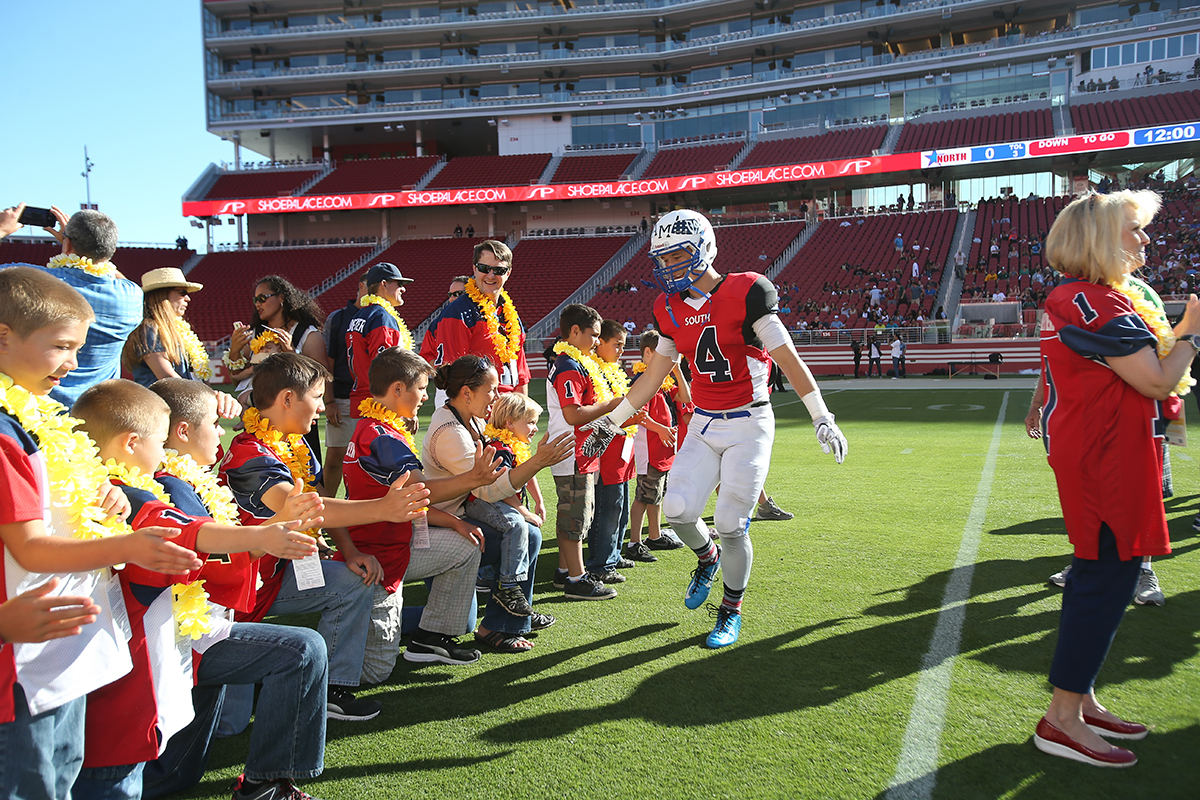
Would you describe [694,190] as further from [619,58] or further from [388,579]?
[388,579]

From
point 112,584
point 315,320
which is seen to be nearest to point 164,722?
point 112,584

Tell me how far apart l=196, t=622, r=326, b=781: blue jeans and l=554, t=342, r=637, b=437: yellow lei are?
111 inches

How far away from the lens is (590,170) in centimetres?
4519

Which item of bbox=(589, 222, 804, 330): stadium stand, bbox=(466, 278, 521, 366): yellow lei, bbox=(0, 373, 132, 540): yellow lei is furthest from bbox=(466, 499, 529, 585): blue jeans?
bbox=(589, 222, 804, 330): stadium stand

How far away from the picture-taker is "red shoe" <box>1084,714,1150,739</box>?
3086 mm

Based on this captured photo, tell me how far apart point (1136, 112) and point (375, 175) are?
130ft

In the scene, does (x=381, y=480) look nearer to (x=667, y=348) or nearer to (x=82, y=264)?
(x=667, y=348)

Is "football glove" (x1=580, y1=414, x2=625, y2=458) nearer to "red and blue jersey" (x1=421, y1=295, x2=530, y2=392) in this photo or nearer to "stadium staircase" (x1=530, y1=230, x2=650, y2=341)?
"red and blue jersey" (x1=421, y1=295, x2=530, y2=392)

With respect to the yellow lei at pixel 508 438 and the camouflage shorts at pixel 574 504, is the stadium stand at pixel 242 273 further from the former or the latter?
the camouflage shorts at pixel 574 504

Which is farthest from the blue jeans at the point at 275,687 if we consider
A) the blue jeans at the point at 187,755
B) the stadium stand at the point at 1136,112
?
the stadium stand at the point at 1136,112

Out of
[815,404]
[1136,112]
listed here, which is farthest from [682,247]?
[1136,112]

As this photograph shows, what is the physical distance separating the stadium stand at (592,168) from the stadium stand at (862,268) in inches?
494

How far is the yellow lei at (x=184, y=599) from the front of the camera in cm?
246

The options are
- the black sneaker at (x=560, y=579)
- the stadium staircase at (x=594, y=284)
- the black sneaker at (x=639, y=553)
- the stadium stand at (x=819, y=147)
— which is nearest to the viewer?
the black sneaker at (x=560, y=579)
